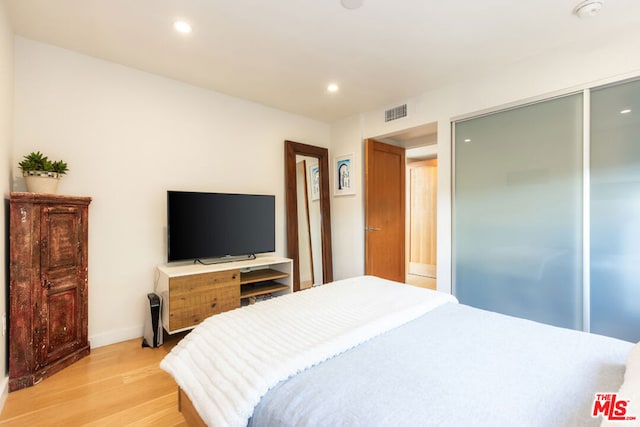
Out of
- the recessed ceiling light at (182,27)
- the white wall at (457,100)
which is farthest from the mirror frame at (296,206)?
the recessed ceiling light at (182,27)

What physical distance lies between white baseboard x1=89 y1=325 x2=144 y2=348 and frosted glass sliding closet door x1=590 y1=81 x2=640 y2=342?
3.91 metres

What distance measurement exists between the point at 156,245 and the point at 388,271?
2.88m

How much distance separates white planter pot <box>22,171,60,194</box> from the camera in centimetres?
205

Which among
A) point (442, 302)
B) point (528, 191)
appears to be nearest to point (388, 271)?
point (528, 191)

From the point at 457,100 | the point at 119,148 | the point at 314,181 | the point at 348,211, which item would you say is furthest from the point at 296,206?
the point at 457,100

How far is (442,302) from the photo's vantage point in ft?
5.85

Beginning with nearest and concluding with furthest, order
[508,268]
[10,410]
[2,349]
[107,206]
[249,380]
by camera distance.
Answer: [249,380]
[10,410]
[2,349]
[107,206]
[508,268]

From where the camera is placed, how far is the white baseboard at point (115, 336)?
2504 millimetres

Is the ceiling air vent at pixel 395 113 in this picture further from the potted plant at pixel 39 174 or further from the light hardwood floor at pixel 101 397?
the light hardwood floor at pixel 101 397

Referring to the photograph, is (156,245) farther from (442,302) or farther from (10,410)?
(442,302)

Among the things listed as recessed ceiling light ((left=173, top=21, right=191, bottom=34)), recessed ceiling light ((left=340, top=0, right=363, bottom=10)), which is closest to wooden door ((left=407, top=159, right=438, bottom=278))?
recessed ceiling light ((left=340, top=0, right=363, bottom=10))

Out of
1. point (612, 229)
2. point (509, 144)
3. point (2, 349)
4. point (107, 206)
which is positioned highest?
point (509, 144)

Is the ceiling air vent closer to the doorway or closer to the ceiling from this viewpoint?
the doorway

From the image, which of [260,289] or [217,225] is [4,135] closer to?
[217,225]
